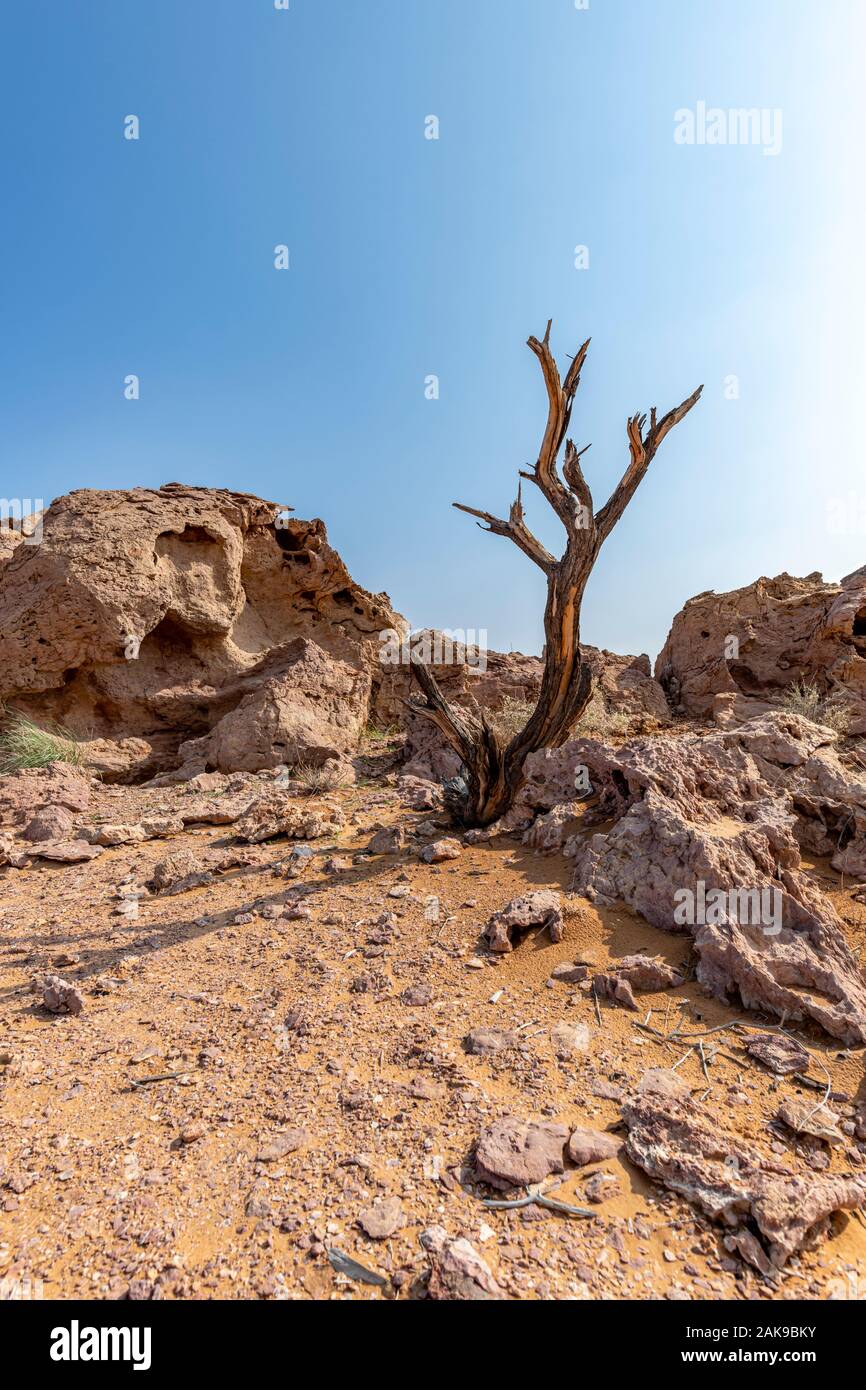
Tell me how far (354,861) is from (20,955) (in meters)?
2.04

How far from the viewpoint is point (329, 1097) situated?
203 centimetres

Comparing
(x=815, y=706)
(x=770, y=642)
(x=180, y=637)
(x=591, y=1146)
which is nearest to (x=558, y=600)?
(x=815, y=706)

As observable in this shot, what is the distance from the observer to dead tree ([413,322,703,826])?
5.08m

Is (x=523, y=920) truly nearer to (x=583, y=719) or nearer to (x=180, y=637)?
(x=583, y=719)

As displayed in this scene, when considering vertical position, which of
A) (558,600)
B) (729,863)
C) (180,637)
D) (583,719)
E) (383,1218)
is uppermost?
(180,637)

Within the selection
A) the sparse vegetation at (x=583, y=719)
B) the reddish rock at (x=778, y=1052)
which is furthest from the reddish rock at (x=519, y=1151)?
the sparse vegetation at (x=583, y=719)

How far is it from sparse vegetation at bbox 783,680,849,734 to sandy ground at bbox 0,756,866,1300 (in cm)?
300

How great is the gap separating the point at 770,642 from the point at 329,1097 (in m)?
8.43

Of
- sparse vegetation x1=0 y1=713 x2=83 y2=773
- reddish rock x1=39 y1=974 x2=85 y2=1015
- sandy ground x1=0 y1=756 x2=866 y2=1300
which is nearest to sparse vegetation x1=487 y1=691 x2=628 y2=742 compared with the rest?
sandy ground x1=0 y1=756 x2=866 y2=1300

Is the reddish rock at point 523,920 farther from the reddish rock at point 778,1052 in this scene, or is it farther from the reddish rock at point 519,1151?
the reddish rock at point 519,1151

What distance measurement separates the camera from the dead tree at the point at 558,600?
508 cm

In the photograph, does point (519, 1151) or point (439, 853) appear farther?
point (439, 853)

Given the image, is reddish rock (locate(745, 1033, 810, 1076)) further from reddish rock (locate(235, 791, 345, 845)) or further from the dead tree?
reddish rock (locate(235, 791, 345, 845))
